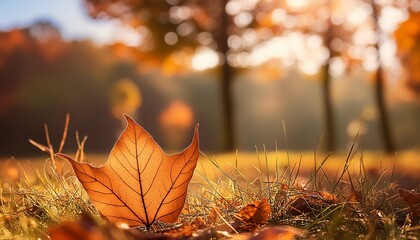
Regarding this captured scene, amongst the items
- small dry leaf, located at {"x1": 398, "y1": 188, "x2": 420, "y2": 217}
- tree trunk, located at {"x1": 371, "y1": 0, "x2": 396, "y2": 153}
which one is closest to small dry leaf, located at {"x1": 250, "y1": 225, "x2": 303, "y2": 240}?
small dry leaf, located at {"x1": 398, "y1": 188, "x2": 420, "y2": 217}

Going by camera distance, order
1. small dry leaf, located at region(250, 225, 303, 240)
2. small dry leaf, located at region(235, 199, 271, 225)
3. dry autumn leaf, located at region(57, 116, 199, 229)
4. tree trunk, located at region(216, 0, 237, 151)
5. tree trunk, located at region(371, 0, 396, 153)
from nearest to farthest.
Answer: small dry leaf, located at region(250, 225, 303, 240), dry autumn leaf, located at region(57, 116, 199, 229), small dry leaf, located at region(235, 199, 271, 225), tree trunk, located at region(371, 0, 396, 153), tree trunk, located at region(216, 0, 237, 151)

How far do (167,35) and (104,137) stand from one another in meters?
30.5

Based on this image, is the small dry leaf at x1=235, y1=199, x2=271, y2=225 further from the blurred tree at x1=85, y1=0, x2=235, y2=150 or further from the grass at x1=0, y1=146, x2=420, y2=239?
the blurred tree at x1=85, y1=0, x2=235, y2=150

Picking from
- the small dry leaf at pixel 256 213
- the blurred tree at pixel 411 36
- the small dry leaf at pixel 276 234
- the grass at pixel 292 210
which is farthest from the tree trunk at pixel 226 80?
the small dry leaf at pixel 276 234

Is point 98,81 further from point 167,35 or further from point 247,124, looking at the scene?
point 167,35

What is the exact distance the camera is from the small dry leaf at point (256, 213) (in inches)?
53.7

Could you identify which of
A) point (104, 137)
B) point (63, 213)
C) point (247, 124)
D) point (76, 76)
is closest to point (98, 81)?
point (76, 76)

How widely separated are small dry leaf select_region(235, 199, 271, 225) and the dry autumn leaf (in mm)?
162

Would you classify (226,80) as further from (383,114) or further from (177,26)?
(383,114)

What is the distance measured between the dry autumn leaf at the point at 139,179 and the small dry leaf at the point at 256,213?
162mm

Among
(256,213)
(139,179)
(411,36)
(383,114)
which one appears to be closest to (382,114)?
(383,114)

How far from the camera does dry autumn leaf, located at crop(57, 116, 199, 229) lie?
126 cm

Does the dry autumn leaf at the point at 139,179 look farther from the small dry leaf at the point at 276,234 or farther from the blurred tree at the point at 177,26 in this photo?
the blurred tree at the point at 177,26

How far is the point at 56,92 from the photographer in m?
43.1
